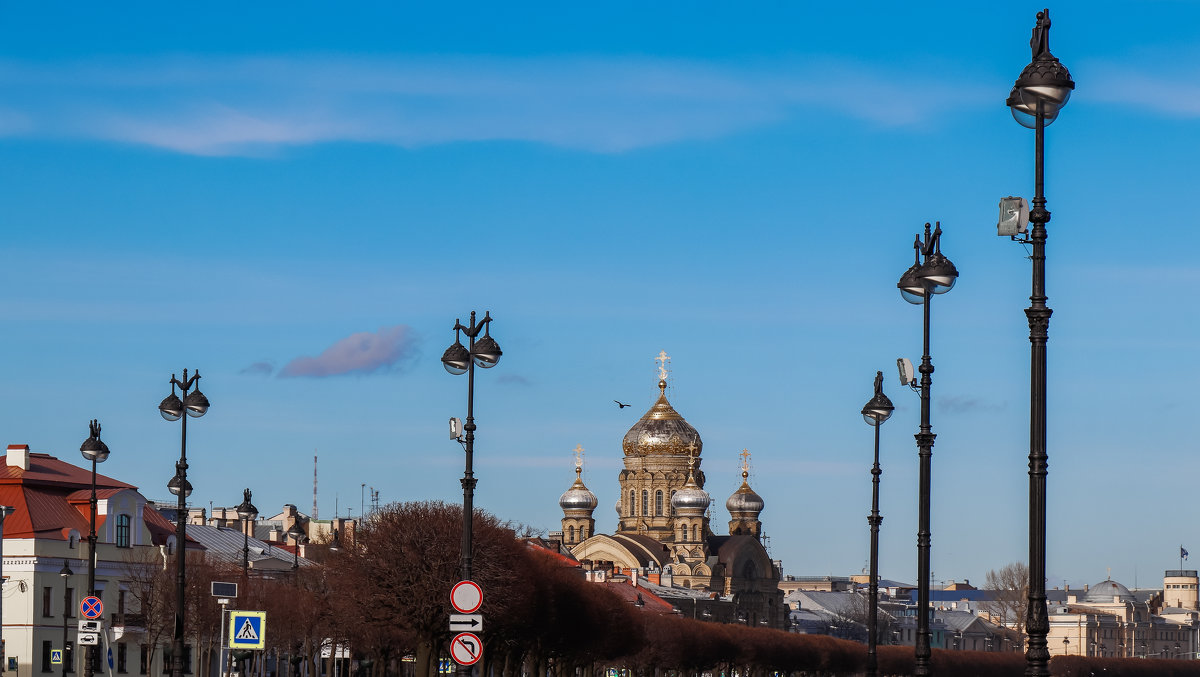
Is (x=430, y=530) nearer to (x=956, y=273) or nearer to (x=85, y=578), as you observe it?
(x=85, y=578)

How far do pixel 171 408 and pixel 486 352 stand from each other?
30.1 feet

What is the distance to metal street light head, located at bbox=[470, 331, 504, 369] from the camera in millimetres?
31219

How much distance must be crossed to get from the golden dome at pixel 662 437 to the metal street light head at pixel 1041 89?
→ 143805 mm

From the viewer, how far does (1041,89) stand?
61.2 feet

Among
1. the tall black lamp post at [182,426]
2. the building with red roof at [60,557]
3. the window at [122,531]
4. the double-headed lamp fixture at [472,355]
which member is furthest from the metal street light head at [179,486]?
the window at [122,531]

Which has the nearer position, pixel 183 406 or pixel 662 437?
pixel 183 406

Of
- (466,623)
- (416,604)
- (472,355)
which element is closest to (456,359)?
(472,355)

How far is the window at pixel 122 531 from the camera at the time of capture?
71.3 m

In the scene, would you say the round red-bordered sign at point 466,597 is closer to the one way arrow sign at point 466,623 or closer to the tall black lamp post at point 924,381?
the one way arrow sign at point 466,623

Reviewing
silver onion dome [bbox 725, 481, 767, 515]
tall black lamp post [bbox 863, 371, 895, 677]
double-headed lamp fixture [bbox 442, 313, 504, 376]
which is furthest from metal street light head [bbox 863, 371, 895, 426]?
silver onion dome [bbox 725, 481, 767, 515]

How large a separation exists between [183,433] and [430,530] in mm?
23177

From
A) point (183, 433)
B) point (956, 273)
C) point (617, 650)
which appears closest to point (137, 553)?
point (617, 650)

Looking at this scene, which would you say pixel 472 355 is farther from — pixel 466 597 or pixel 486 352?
pixel 466 597

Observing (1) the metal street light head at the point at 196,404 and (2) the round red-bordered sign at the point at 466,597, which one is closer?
(2) the round red-bordered sign at the point at 466,597
